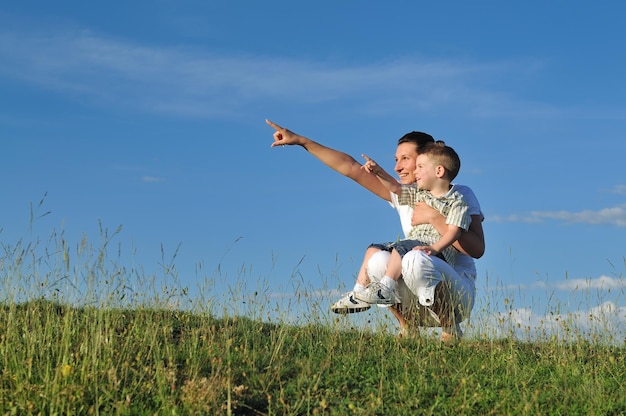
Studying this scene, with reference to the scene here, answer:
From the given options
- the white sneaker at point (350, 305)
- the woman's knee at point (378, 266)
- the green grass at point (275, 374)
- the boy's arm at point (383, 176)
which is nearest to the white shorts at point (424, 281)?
the woman's knee at point (378, 266)

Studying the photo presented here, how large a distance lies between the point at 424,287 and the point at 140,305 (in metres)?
3.47

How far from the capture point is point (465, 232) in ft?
28.0

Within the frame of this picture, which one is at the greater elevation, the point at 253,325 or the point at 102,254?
the point at 102,254

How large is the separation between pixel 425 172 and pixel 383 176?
1.77 ft

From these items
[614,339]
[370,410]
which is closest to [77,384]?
[370,410]

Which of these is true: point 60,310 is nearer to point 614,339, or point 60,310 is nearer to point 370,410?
point 370,410

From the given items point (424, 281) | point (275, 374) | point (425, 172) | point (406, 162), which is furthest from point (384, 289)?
point (275, 374)

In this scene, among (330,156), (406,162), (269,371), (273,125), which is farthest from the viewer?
(406,162)

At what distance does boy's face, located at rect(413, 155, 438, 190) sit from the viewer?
8469 mm

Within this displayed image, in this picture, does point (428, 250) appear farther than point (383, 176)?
No

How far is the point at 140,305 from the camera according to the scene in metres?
8.71

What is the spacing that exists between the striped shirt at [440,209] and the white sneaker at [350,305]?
3.52ft

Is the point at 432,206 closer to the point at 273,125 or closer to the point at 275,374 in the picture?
the point at 273,125

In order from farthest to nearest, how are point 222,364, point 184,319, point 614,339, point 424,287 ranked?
point 614,339 → point 184,319 → point 424,287 → point 222,364
